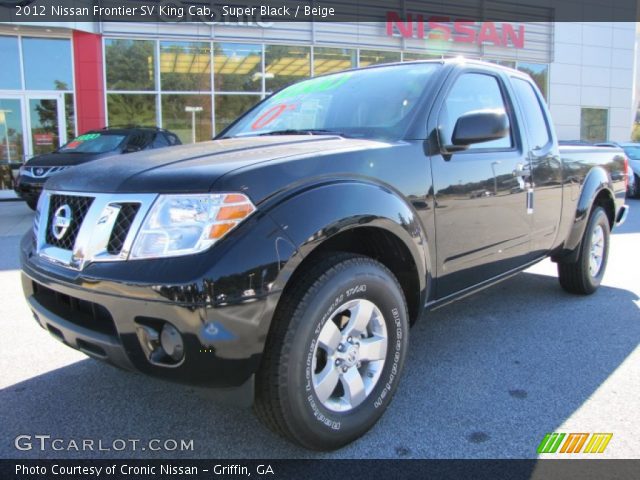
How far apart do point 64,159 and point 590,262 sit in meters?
9.07

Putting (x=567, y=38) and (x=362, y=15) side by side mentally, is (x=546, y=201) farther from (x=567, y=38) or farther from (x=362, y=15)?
(x=567, y=38)

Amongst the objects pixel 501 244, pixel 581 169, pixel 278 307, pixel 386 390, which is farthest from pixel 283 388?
pixel 581 169

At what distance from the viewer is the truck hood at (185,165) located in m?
2.12

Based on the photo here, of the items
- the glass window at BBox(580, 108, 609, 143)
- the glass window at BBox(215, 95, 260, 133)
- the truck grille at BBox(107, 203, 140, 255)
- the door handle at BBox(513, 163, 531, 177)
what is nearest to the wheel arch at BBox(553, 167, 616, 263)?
the door handle at BBox(513, 163, 531, 177)

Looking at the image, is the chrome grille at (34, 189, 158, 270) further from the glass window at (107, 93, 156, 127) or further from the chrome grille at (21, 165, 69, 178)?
the glass window at (107, 93, 156, 127)

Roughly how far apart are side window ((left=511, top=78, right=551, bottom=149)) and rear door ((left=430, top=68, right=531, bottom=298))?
213 mm

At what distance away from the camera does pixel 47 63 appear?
14.0 meters

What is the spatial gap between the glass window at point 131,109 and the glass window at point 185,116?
34 cm

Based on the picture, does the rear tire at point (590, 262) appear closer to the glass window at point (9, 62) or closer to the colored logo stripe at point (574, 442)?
the colored logo stripe at point (574, 442)

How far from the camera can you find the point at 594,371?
329 centimetres

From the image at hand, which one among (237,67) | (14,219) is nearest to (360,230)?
(14,219)

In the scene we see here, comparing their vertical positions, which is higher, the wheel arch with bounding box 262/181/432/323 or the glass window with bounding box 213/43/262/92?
the glass window with bounding box 213/43/262/92

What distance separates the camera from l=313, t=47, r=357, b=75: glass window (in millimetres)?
16672

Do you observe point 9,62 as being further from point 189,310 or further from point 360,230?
point 189,310
